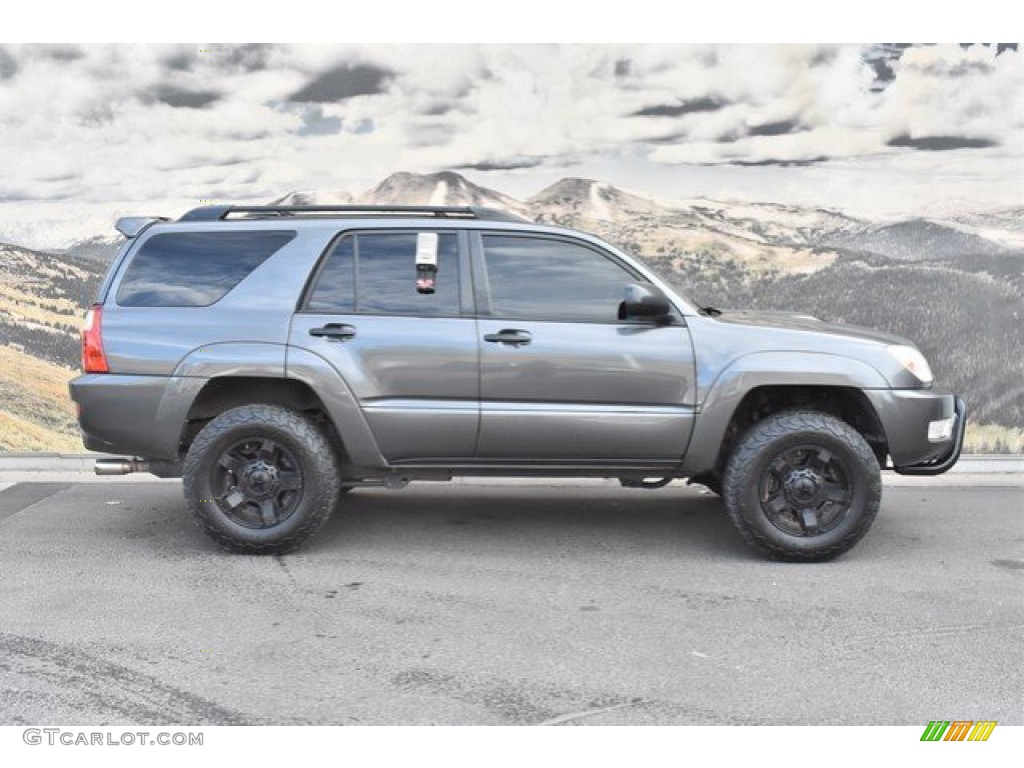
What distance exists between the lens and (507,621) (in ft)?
14.9

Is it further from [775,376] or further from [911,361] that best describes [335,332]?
[911,361]

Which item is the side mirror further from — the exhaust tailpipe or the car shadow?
the exhaust tailpipe

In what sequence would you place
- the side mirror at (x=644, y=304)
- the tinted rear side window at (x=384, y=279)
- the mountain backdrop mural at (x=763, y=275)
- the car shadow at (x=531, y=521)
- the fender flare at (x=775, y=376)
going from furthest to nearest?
the mountain backdrop mural at (x=763, y=275), the car shadow at (x=531, y=521), the tinted rear side window at (x=384, y=279), the fender flare at (x=775, y=376), the side mirror at (x=644, y=304)

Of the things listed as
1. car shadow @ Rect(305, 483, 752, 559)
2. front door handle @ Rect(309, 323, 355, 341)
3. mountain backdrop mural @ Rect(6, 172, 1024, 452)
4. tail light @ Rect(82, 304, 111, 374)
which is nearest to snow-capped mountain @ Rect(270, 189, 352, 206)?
mountain backdrop mural @ Rect(6, 172, 1024, 452)

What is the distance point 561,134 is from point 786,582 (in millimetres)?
4512

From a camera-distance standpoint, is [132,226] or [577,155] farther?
[577,155]

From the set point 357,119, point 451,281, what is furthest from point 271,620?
point 357,119

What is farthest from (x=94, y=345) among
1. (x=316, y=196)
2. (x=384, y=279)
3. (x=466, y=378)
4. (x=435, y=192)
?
(x=435, y=192)

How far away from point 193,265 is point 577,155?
150 inches

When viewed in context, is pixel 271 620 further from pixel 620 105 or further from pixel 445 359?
pixel 620 105

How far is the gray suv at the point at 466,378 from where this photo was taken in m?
5.36

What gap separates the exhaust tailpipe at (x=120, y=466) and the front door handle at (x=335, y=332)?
1.21 m
